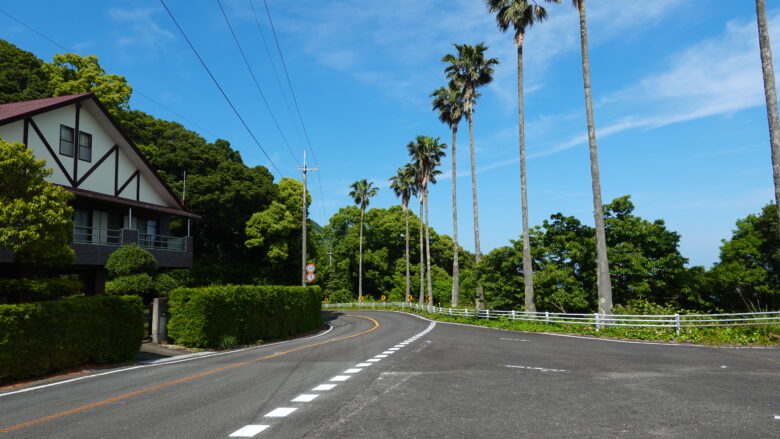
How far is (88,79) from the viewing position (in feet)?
127

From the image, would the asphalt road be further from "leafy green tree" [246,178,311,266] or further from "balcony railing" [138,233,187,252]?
"leafy green tree" [246,178,311,266]

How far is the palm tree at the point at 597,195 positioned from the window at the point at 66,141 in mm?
25113

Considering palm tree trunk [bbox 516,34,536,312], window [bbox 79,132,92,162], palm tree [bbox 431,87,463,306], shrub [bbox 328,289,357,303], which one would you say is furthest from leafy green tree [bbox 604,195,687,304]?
shrub [bbox 328,289,357,303]

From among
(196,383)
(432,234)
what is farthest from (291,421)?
(432,234)

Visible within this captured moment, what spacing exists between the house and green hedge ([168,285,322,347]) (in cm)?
624

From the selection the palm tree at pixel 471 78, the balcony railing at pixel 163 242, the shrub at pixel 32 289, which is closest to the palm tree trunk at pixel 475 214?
the palm tree at pixel 471 78

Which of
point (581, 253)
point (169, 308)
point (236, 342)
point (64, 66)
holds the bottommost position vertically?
point (236, 342)

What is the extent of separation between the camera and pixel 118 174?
87.4ft

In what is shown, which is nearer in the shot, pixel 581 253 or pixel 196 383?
pixel 196 383

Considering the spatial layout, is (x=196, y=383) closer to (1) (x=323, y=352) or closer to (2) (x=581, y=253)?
(1) (x=323, y=352)

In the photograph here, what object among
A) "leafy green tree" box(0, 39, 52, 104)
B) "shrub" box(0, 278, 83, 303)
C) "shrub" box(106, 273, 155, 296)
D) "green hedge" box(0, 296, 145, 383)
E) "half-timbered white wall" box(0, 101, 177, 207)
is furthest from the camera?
"leafy green tree" box(0, 39, 52, 104)

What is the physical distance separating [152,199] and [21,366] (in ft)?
63.6

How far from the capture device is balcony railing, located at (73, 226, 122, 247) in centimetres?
2385

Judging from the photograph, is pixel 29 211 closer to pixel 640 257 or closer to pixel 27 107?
pixel 27 107
